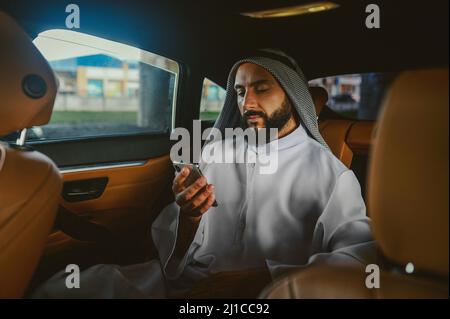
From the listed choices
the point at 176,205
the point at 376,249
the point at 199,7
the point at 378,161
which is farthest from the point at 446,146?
the point at 199,7

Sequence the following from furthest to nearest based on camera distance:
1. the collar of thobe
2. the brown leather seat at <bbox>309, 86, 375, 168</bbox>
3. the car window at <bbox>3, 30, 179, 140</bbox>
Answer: the car window at <bbox>3, 30, 179, 140</bbox> → the brown leather seat at <bbox>309, 86, 375, 168</bbox> → the collar of thobe

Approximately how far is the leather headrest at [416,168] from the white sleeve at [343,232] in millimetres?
523

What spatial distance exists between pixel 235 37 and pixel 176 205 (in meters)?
0.85

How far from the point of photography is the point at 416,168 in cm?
128

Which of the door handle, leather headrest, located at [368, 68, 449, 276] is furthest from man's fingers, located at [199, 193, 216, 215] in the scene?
leather headrest, located at [368, 68, 449, 276]

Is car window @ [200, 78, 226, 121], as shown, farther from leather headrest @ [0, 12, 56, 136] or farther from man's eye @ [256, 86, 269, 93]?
leather headrest @ [0, 12, 56, 136]

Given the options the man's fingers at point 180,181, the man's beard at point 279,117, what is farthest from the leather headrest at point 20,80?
the man's beard at point 279,117

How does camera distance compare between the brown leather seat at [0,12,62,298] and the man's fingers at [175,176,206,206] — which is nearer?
the brown leather seat at [0,12,62,298]

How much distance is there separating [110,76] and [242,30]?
92 centimetres

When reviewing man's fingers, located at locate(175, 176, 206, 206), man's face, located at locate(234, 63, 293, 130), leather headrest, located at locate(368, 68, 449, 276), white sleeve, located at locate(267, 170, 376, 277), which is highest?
man's face, located at locate(234, 63, 293, 130)

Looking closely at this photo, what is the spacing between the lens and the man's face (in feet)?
7.35

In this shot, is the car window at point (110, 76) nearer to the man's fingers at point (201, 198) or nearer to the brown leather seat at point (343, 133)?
the man's fingers at point (201, 198)

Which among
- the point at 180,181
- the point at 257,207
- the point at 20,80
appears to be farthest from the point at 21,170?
the point at 257,207

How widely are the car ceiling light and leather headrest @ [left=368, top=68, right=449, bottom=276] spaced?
1052 millimetres
